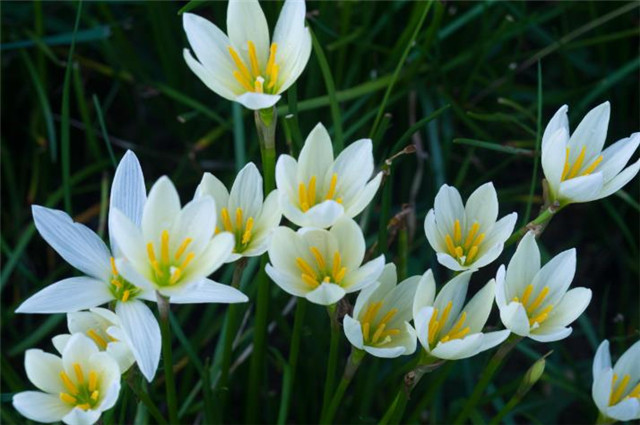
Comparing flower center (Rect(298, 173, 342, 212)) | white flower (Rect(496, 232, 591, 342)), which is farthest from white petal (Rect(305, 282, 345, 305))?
white flower (Rect(496, 232, 591, 342))

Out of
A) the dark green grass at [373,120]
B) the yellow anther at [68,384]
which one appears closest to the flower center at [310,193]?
the yellow anther at [68,384]

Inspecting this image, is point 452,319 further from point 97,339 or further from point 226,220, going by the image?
point 97,339

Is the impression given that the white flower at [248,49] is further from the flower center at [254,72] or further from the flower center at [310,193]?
the flower center at [310,193]

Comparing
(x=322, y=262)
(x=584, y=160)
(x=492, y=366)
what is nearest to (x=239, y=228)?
(x=322, y=262)

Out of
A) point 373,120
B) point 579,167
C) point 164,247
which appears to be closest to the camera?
point 164,247

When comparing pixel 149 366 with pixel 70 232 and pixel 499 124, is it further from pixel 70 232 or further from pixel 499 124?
pixel 499 124

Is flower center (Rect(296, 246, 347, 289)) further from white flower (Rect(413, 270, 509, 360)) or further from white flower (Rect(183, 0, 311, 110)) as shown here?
white flower (Rect(183, 0, 311, 110))

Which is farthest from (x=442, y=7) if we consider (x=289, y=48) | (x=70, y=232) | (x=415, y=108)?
(x=70, y=232)
